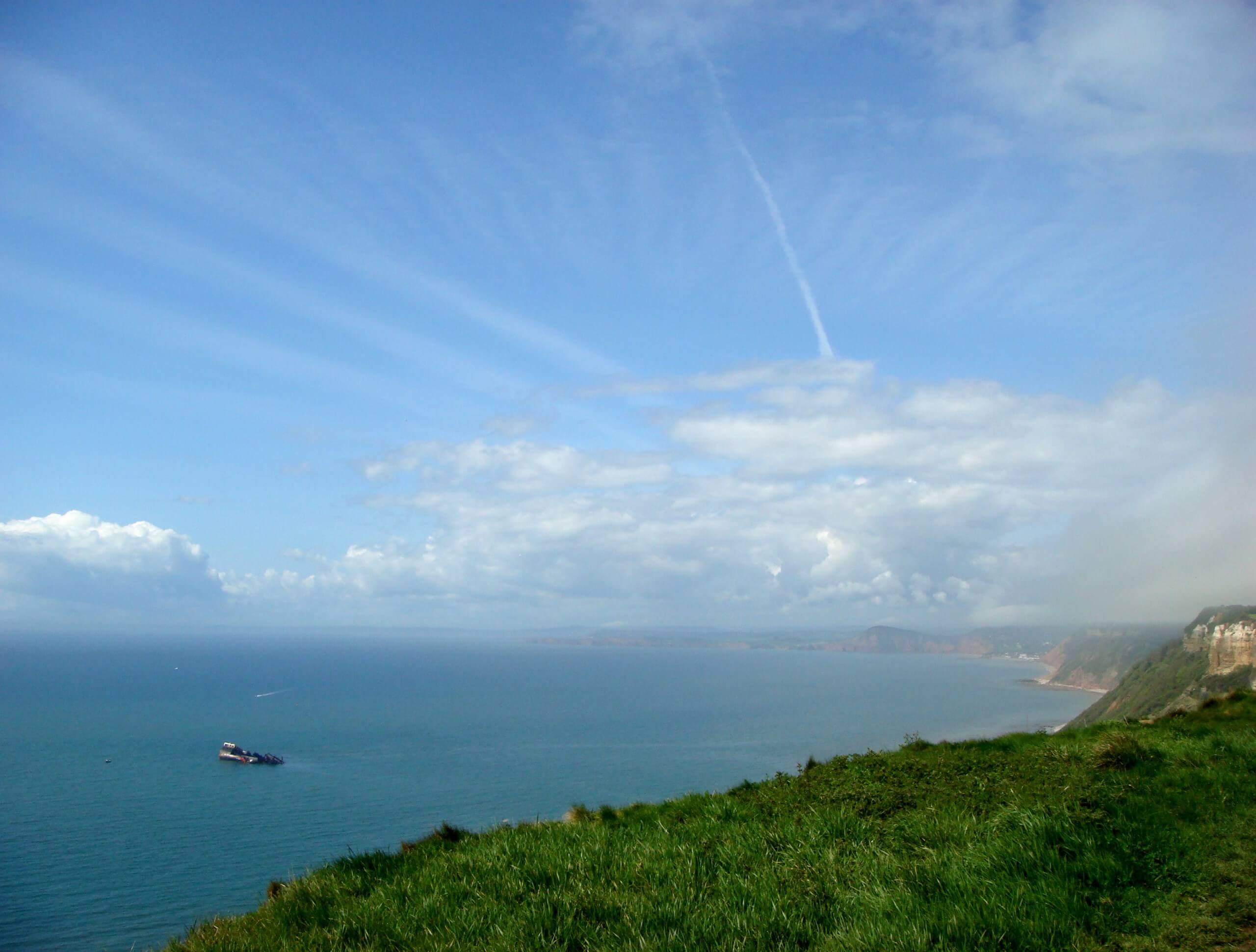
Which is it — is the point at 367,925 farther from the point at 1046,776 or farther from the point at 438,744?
the point at 438,744

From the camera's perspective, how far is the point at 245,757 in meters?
102

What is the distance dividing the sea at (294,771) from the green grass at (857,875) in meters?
7.21

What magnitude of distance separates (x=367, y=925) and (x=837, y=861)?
4490 millimetres

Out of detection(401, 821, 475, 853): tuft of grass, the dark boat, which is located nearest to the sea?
the dark boat

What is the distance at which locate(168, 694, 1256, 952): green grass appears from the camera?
19.2 feet

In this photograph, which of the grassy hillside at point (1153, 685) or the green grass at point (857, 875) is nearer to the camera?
the green grass at point (857, 875)

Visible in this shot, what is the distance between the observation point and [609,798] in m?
78.6

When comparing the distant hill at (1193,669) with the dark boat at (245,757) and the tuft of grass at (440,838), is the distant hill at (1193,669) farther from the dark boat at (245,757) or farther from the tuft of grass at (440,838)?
the dark boat at (245,757)

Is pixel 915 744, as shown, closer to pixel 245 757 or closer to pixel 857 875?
pixel 857 875

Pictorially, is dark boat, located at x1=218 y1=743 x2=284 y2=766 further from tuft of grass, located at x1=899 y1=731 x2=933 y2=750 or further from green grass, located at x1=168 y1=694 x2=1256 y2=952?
green grass, located at x1=168 y1=694 x2=1256 y2=952

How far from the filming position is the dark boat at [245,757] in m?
102

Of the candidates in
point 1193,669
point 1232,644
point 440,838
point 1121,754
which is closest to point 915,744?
point 1121,754

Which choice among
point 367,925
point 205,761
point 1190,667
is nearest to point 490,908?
point 367,925

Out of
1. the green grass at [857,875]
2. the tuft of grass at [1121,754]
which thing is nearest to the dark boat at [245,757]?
the green grass at [857,875]
